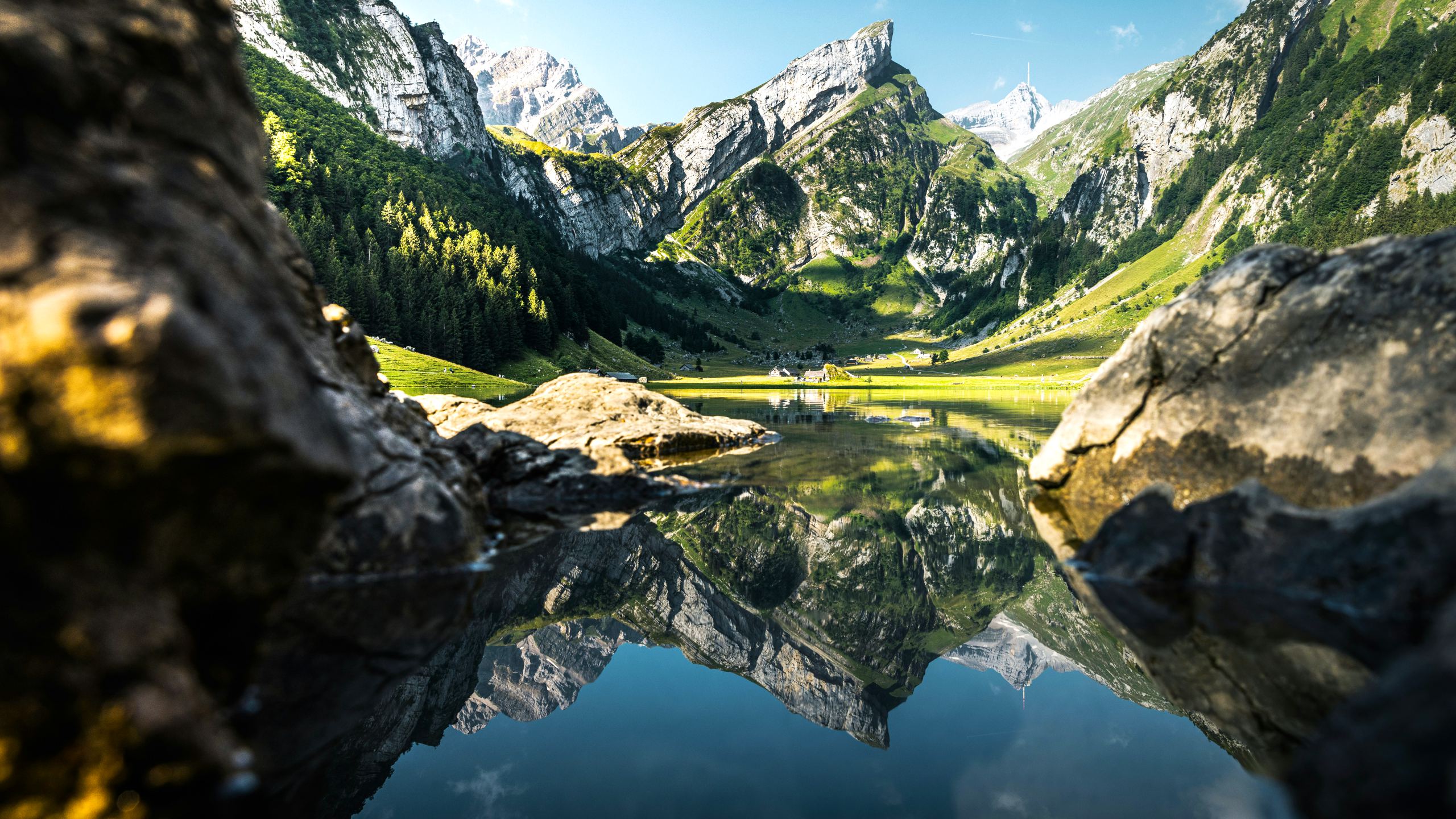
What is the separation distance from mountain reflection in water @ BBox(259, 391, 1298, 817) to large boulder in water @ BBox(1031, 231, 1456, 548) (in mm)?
3293

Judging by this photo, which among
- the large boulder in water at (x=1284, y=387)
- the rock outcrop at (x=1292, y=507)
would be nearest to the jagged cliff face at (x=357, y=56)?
the large boulder in water at (x=1284, y=387)

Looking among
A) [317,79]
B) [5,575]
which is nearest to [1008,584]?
[5,575]

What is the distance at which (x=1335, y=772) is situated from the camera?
4.43m

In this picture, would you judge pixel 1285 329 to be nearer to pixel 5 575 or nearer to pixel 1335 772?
pixel 1335 772

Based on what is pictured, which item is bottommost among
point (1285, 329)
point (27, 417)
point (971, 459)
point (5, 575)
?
point (971, 459)

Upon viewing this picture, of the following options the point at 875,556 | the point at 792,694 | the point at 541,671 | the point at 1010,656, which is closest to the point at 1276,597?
the point at 1010,656

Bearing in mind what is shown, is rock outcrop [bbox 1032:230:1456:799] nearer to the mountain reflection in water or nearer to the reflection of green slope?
the mountain reflection in water

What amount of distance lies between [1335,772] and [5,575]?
353 inches

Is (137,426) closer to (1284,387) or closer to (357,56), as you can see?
(1284,387)

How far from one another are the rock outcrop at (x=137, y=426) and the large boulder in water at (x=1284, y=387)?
13805mm

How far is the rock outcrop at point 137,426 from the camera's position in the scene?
396cm

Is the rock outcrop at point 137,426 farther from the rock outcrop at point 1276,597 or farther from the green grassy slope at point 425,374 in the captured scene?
the green grassy slope at point 425,374

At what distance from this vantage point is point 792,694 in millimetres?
8312

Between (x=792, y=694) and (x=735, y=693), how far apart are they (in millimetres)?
766
